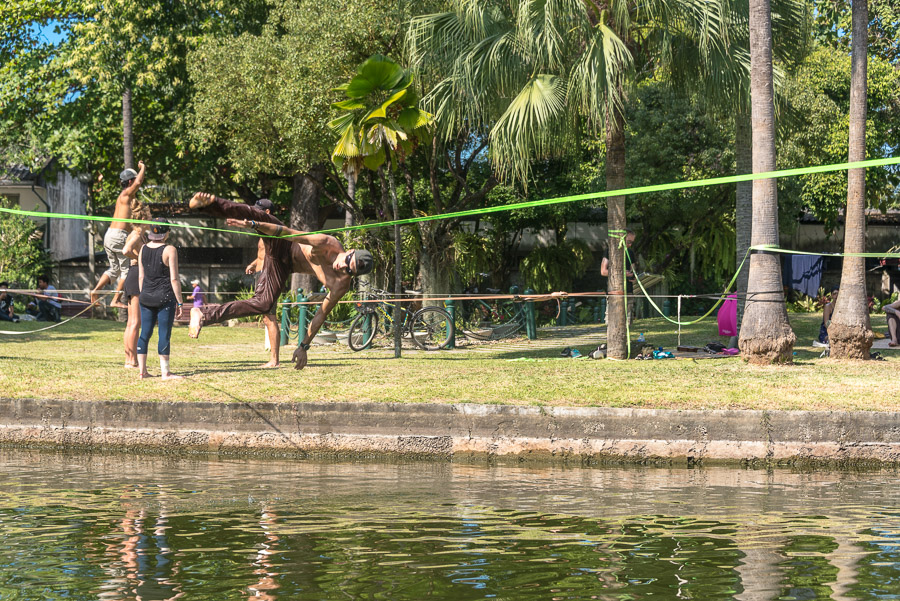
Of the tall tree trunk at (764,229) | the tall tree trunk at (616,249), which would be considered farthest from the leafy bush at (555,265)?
the tall tree trunk at (764,229)

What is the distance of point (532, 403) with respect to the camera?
9.88m

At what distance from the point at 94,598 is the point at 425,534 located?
82.1 inches

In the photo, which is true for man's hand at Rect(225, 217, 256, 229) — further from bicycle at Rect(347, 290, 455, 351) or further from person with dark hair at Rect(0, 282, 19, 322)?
person with dark hair at Rect(0, 282, 19, 322)

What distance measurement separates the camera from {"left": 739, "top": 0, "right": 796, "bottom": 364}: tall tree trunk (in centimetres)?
1227

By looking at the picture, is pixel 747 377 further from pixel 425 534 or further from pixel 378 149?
pixel 378 149

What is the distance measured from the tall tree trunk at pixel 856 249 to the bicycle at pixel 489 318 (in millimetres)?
7078

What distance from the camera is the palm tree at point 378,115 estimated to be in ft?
52.5

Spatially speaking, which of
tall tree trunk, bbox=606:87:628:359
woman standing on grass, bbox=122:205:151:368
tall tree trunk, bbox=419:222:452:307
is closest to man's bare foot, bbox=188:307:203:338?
woman standing on grass, bbox=122:205:151:368

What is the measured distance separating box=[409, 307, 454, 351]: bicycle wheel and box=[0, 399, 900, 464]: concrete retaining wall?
7123 millimetres

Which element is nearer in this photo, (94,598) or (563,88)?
(94,598)

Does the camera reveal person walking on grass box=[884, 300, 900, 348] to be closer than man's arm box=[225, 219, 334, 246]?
No

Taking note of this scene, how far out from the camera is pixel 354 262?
1191cm

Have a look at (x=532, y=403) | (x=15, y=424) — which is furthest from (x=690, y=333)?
(x=15, y=424)

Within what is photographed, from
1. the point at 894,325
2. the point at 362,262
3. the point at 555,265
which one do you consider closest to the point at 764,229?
the point at 894,325
